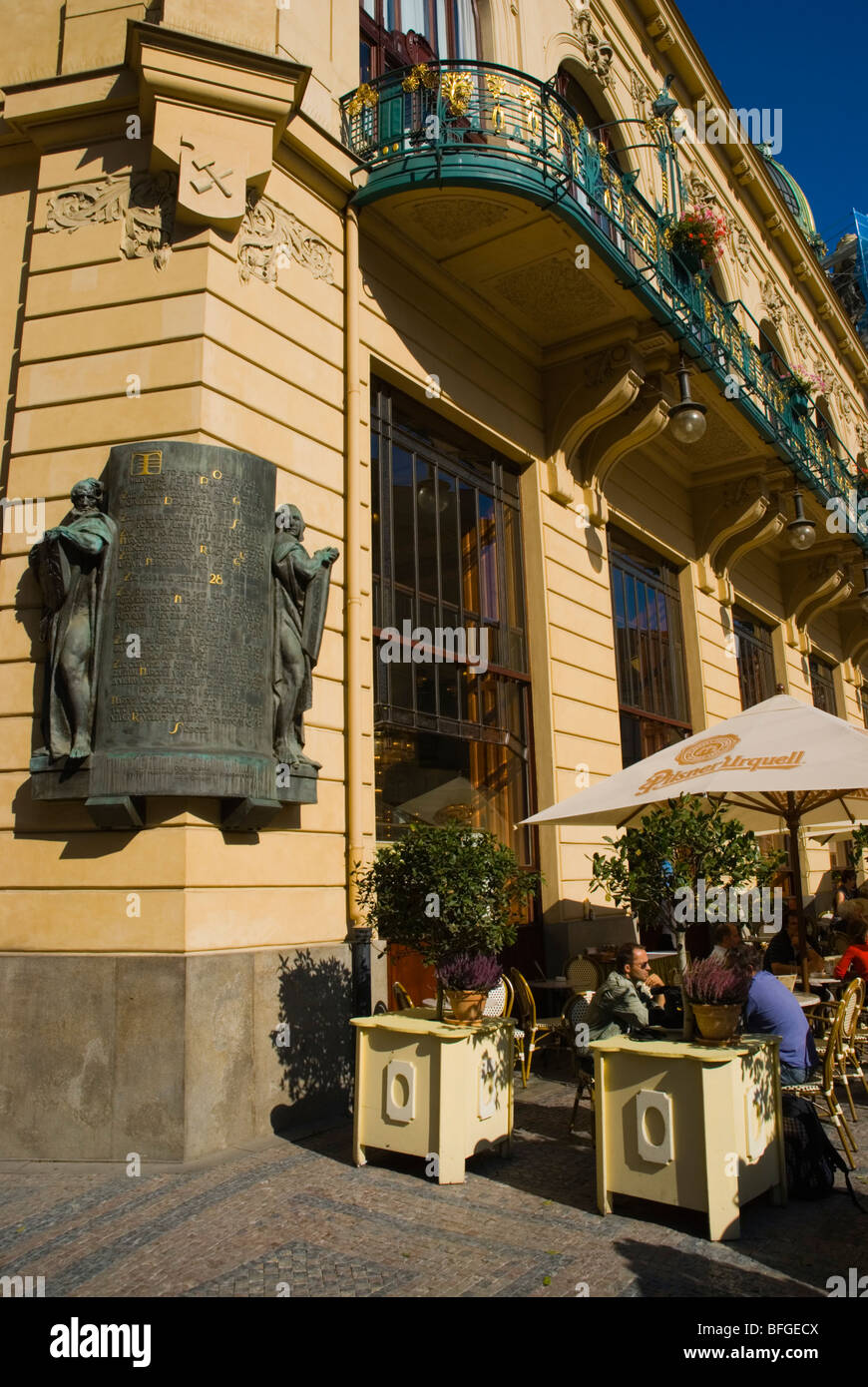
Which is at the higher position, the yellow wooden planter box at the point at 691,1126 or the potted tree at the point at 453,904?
the potted tree at the point at 453,904

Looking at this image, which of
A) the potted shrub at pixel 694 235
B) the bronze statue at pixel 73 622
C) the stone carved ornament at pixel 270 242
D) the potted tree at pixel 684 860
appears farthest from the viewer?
the potted shrub at pixel 694 235

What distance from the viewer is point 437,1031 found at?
6055mm

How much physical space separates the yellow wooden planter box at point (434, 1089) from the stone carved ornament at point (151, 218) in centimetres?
637

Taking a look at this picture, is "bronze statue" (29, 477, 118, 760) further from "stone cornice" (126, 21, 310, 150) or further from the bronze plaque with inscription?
"stone cornice" (126, 21, 310, 150)

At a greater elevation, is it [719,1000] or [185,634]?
[185,634]

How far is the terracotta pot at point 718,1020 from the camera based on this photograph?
550 cm

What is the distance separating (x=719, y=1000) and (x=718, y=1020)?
11 cm

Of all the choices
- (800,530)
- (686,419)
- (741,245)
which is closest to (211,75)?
(686,419)

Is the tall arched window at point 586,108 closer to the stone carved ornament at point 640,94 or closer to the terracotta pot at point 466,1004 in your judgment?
the stone carved ornament at point 640,94

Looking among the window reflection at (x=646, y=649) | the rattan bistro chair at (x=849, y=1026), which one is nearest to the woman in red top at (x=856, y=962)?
the rattan bistro chair at (x=849, y=1026)

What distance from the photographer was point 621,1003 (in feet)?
21.7

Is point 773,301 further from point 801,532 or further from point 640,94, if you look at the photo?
point 801,532

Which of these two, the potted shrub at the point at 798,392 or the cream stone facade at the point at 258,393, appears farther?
the potted shrub at the point at 798,392
